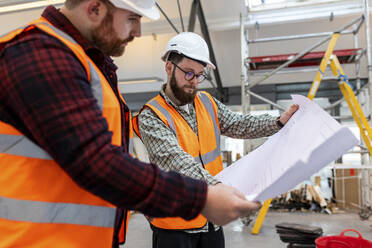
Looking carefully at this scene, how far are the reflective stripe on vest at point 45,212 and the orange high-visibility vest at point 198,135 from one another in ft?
3.04

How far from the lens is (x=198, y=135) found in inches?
72.4

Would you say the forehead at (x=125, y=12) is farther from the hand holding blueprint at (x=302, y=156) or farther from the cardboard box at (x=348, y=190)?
the cardboard box at (x=348, y=190)

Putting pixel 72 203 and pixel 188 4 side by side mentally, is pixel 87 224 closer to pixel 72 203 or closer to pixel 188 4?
pixel 72 203

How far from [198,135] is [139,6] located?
3.57ft

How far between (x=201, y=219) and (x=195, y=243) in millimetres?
171

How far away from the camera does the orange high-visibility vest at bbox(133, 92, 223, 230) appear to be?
171 centimetres

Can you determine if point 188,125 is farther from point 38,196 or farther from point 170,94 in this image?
point 38,196

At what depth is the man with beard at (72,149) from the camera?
629 mm

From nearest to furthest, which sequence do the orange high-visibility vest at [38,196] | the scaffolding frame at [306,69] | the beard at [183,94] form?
the orange high-visibility vest at [38,196] < the beard at [183,94] < the scaffolding frame at [306,69]

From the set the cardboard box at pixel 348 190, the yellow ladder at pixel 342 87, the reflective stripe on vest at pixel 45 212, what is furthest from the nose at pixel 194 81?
the cardboard box at pixel 348 190

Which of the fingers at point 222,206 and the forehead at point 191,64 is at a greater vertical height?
the forehead at point 191,64

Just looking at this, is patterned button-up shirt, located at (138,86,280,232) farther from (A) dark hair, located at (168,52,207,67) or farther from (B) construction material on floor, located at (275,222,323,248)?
(B) construction material on floor, located at (275,222,323,248)

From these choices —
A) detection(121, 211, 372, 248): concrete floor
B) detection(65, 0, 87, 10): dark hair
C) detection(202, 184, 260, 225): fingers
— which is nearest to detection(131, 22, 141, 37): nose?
detection(65, 0, 87, 10): dark hair

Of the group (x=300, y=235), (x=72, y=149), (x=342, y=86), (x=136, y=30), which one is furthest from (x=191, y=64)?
(x=342, y=86)
